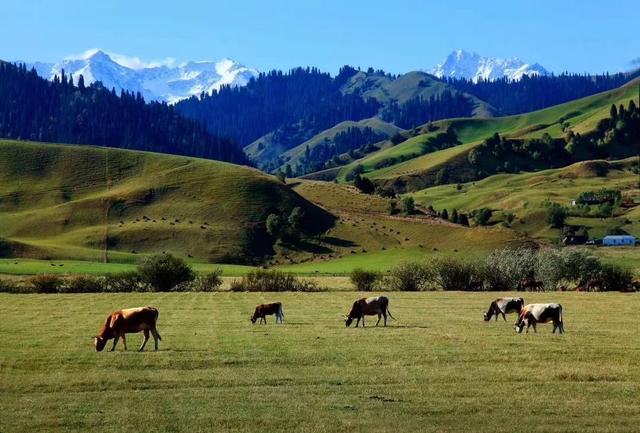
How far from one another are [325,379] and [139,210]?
15163cm

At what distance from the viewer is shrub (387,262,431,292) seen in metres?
82.4

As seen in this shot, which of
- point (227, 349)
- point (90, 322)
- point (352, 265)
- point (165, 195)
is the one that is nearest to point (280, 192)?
point (165, 195)

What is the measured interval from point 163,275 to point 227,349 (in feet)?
169

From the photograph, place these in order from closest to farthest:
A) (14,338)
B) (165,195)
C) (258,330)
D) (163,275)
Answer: (14,338) < (258,330) < (163,275) < (165,195)

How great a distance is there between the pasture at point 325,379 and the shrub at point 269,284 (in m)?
39.2

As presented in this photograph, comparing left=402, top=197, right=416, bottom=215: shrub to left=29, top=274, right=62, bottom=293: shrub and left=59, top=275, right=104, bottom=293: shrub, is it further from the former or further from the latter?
left=29, top=274, right=62, bottom=293: shrub

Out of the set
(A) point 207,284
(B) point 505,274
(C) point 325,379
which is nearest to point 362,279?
(B) point 505,274

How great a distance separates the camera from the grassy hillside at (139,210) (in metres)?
150

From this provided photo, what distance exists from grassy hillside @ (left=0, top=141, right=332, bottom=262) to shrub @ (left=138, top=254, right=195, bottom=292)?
59.7 meters

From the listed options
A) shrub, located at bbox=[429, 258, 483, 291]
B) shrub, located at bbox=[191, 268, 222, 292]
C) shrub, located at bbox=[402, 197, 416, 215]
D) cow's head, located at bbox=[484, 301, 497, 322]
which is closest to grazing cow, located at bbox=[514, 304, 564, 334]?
cow's head, located at bbox=[484, 301, 497, 322]

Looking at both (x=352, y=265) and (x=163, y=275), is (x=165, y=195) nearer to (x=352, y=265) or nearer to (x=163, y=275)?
(x=352, y=265)

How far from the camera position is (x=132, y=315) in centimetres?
3156

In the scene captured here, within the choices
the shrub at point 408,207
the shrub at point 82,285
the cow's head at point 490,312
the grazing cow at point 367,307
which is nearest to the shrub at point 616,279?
the cow's head at point 490,312

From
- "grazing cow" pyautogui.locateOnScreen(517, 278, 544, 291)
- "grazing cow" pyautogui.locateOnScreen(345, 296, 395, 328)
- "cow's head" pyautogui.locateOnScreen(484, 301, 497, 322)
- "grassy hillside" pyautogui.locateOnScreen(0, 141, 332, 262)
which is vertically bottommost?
"grazing cow" pyautogui.locateOnScreen(517, 278, 544, 291)
